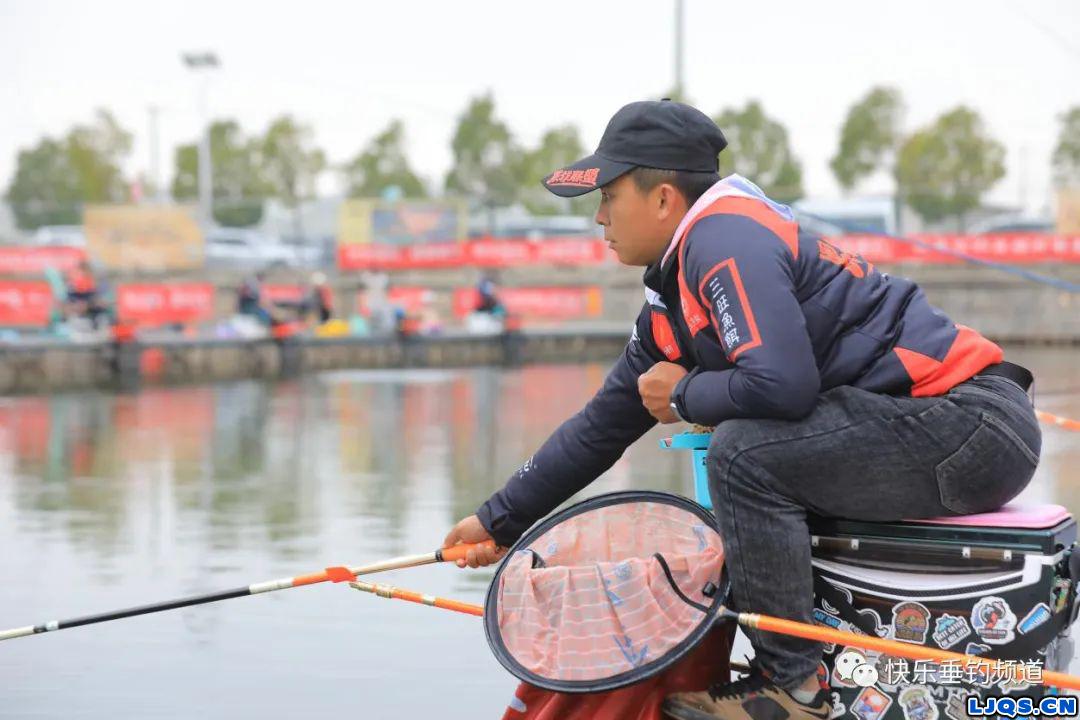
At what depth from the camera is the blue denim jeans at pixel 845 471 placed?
2840 millimetres

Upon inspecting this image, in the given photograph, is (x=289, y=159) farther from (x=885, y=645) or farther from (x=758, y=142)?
(x=885, y=645)

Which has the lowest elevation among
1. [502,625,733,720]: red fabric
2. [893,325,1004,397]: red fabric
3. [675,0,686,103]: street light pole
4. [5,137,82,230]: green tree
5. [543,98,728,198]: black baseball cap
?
[502,625,733,720]: red fabric

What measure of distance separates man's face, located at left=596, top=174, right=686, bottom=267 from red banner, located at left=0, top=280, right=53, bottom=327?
20138 millimetres

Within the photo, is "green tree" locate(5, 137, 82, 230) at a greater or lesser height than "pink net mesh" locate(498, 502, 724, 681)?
greater

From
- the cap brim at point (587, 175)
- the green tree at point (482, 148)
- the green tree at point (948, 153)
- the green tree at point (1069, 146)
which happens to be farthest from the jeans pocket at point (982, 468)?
the green tree at point (482, 148)

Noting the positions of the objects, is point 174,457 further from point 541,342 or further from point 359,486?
point 541,342

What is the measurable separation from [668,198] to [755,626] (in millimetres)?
937

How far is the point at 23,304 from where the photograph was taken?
2186 centimetres

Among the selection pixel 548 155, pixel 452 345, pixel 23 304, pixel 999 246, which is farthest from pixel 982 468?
pixel 548 155

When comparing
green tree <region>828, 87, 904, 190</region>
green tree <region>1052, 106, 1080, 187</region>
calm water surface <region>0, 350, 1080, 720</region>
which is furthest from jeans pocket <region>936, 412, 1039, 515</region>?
green tree <region>828, 87, 904, 190</region>

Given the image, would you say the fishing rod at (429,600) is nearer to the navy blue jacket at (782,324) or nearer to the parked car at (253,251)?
the navy blue jacket at (782,324)

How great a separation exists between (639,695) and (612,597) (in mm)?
216

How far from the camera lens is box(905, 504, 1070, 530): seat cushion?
2797mm

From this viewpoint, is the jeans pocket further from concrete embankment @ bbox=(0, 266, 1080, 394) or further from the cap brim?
concrete embankment @ bbox=(0, 266, 1080, 394)
